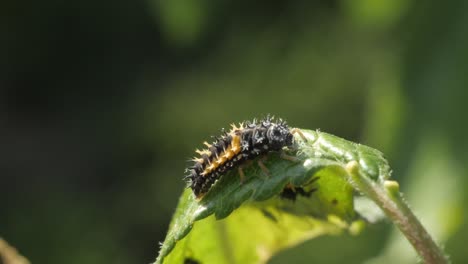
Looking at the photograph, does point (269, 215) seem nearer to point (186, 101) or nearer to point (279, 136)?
point (279, 136)

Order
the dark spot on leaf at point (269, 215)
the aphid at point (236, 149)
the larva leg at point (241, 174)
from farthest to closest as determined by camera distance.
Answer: the dark spot on leaf at point (269, 215) → the aphid at point (236, 149) → the larva leg at point (241, 174)

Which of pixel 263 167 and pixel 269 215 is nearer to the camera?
pixel 263 167

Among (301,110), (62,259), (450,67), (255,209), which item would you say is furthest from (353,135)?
(255,209)

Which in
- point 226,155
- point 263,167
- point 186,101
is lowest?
point 263,167

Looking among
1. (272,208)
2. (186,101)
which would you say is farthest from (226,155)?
(186,101)

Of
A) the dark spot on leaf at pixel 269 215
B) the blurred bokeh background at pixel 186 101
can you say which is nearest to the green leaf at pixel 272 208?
the dark spot on leaf at pixel 269 215

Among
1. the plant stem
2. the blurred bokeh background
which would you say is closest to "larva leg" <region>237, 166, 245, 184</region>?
the plant stem

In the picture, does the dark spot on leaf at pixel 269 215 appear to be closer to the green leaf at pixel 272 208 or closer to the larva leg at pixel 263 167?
the green leaf at pixel 272 208
